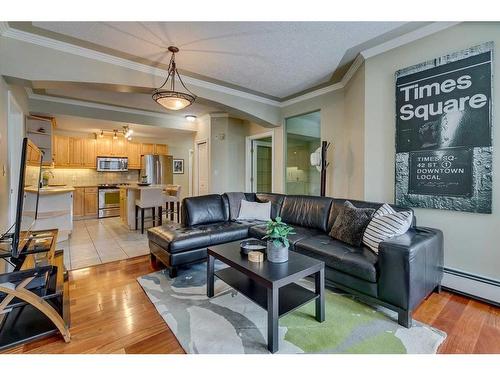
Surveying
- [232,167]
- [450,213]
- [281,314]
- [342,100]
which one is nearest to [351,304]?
[281,314]

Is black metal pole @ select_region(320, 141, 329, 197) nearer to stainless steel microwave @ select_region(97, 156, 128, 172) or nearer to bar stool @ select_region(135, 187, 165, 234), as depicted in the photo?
bar stool @ select_region(135, 187, 165, 234)

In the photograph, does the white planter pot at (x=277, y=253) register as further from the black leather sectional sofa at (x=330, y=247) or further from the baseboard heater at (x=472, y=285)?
the baseboard heater at (x=472, y=285)

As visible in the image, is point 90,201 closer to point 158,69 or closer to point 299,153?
point 158,69

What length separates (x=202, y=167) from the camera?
21.0 ft

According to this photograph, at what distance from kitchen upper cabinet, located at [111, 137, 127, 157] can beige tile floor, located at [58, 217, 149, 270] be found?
A: 2.45 metres

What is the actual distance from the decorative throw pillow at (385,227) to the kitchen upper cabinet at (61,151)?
7352 millimetres

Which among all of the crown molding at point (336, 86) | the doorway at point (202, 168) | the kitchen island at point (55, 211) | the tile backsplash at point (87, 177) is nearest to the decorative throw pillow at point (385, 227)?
the crown molding at point (336, 86)

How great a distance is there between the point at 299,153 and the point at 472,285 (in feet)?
11.3

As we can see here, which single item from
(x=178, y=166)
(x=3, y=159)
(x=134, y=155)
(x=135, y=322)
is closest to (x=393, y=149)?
(x=135, y=322)

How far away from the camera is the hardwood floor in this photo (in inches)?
63.7

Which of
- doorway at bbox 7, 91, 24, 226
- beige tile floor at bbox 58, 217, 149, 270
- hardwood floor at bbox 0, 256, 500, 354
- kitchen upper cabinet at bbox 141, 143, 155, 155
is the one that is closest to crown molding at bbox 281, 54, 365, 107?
hardwood floor at bbox 0, 256, 500, 354

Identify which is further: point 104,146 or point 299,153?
point 104,146
